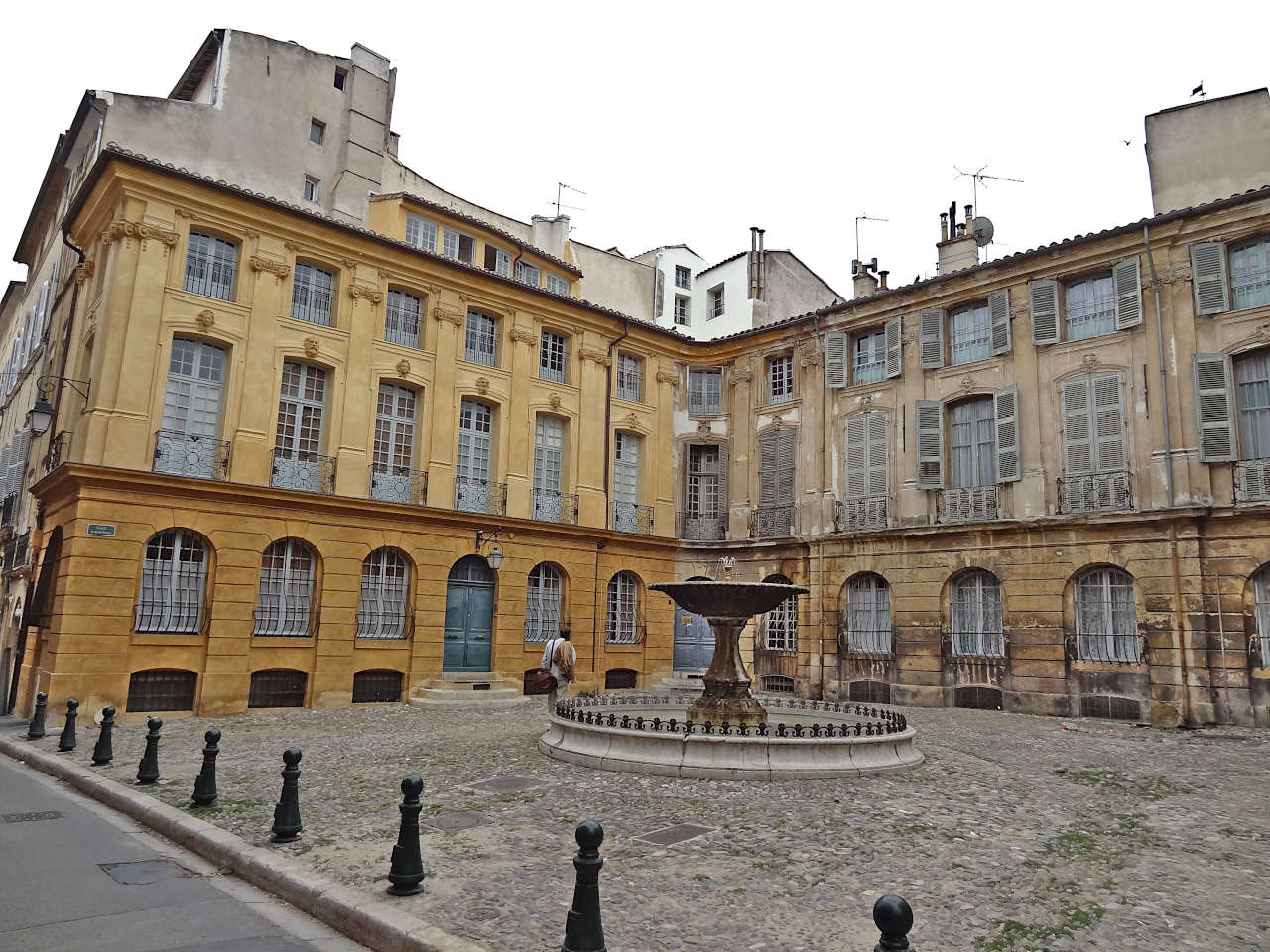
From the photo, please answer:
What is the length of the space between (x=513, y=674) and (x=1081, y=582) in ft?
39.5

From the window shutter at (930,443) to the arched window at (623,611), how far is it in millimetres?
7710

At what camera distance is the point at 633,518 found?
73.9 ft

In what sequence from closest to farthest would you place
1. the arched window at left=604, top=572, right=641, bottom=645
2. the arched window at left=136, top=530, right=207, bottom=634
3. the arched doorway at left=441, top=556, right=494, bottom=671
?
the arched window at left=136, top=530, right=207, bottom=634, the arched doorway at left=441, top=556, right=494, bottom=671, the arched window at left=604, top=572, right=641, bottom=645

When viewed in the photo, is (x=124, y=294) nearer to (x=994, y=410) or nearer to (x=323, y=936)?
(x=323, y=936)

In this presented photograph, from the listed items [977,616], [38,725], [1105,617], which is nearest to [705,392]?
[977,616]

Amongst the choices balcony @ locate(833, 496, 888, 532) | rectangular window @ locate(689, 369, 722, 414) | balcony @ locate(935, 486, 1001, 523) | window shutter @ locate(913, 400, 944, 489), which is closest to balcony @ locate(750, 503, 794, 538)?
balcony @ locate(833, 496, 888, 532)

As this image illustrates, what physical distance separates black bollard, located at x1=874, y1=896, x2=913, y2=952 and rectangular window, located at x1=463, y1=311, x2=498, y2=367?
18.2m

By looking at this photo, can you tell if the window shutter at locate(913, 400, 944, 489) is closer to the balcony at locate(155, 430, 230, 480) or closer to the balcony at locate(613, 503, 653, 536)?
the balcony at locate(613, 503, 653, 536)

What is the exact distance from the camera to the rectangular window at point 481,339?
20219mm

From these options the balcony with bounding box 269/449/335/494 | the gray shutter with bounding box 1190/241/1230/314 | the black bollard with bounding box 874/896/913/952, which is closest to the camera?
the black bollard with bounding box 874/896/913/952

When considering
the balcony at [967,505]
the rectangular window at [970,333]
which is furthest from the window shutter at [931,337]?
the balcony at [967,505]

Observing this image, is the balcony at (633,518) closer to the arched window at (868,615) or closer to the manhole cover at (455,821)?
the arched window at (868,615)

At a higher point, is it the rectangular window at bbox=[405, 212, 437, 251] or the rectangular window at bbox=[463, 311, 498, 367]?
the rectangular window at bbox=[405, 212, 437, 251]

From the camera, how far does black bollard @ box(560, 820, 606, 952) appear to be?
397 cm
